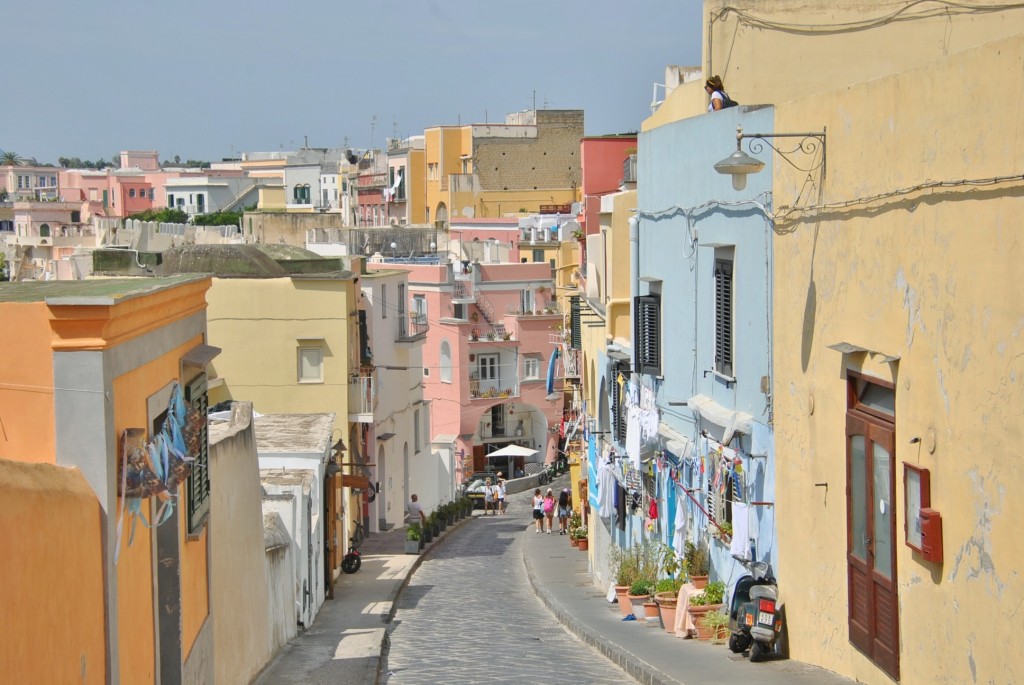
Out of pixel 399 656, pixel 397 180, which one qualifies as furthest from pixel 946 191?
pixel 397 180

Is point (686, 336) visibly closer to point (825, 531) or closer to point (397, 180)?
point (825, 531)

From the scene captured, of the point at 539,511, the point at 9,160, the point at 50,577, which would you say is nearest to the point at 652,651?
the point at 50,577

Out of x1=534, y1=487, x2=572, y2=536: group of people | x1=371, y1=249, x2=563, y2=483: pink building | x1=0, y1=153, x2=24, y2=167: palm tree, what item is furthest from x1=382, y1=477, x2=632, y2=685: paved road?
x1=0, y1=153, x2=24, y2=167: palm tree

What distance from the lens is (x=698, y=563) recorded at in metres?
16.3

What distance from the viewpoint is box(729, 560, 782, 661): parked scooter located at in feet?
42.3

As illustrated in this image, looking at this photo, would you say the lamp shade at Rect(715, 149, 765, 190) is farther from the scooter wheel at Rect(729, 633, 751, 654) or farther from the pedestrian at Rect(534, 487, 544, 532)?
the pedestrian at Rect(534, 487, 544, 532)

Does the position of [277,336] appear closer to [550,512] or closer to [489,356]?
[550,512]

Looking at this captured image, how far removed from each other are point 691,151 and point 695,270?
128 cm

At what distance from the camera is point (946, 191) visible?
8945 mm

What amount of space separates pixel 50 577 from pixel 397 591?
17.5 meters

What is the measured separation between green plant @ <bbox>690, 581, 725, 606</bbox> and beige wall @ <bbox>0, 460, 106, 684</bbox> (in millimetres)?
8008

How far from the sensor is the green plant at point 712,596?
1498cm

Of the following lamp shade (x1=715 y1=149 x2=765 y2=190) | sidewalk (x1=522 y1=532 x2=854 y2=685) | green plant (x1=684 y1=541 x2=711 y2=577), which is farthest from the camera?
green plant (x1=684 y1=541 x2=711 y2=577)

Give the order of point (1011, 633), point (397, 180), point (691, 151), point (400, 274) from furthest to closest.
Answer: point (397, 180), point (400, 274), point (691, 151), point (1011, 633)
